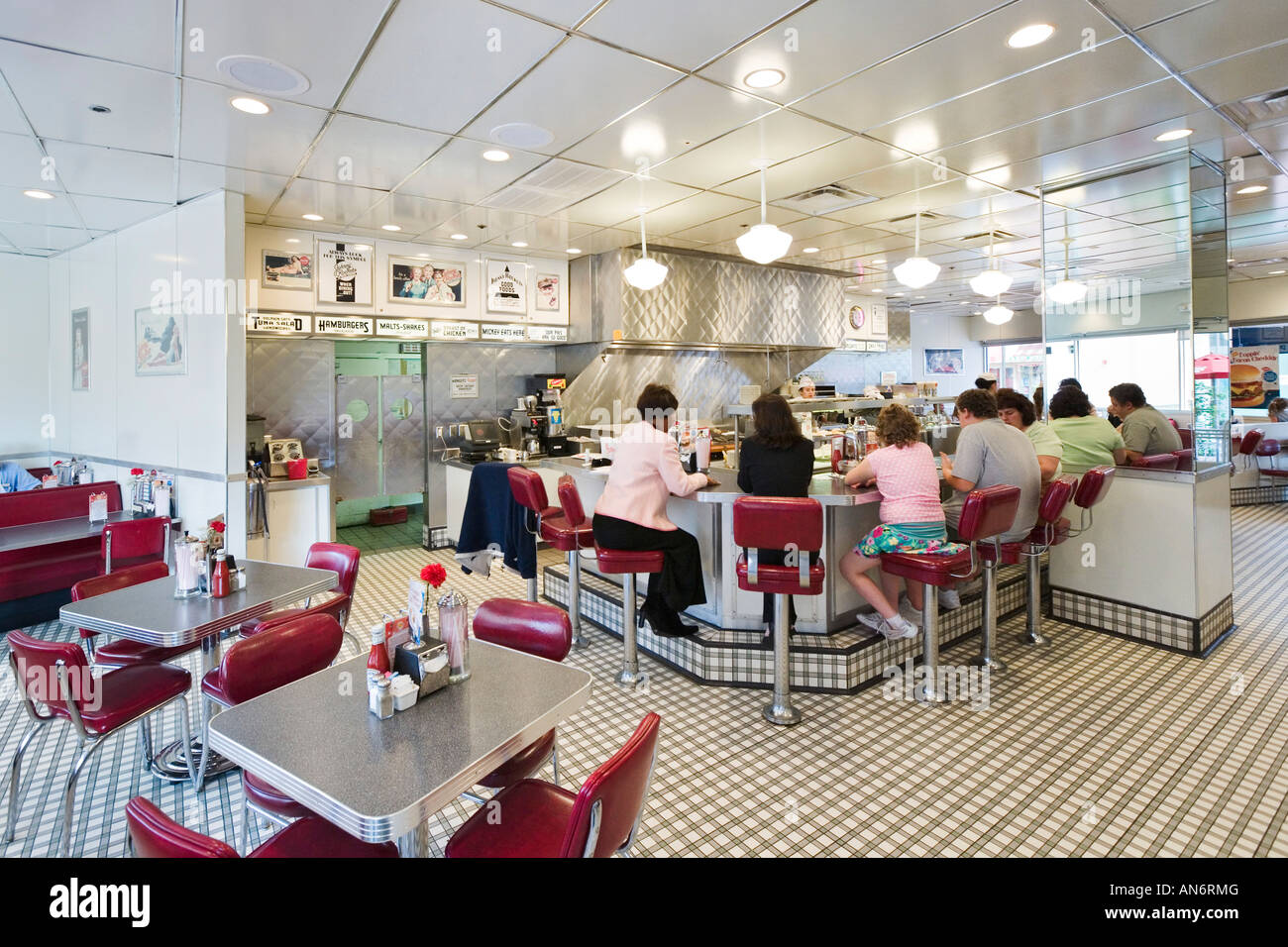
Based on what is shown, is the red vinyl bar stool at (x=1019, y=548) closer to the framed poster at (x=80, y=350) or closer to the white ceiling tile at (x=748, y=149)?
the white ceiling tile at (x=748, y=149)

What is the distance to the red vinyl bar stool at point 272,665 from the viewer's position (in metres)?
2.04

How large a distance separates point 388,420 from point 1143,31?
6.74m

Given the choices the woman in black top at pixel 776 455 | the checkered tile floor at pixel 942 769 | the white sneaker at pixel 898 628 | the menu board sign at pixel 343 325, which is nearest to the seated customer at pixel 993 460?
the white sneaker at pixel 898 628

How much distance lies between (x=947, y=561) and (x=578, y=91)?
3.06 m

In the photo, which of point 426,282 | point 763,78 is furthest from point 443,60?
point 426,282

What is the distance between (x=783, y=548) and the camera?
3145mm

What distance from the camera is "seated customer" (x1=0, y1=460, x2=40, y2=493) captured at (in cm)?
631

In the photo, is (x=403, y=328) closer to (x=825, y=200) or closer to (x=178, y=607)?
(x=825, y=200)

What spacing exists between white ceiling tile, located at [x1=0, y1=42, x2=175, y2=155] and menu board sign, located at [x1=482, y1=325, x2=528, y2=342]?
3.35 metres

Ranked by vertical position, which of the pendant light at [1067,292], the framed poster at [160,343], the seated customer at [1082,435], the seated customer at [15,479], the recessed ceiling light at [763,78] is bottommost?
the seated customer at [15,479]

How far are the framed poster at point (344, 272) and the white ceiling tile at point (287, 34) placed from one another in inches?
119
